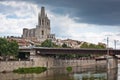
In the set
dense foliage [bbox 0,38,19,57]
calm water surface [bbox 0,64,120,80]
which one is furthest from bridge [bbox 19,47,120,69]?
calm water surface [bbox 0,64,120,80]

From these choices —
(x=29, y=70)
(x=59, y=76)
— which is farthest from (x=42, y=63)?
(x=59, y=76)

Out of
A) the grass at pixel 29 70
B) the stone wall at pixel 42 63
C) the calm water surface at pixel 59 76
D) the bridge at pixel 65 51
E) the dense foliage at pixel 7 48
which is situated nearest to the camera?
the calm water surface at pixel 59 76

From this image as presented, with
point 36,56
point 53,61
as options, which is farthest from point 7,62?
point 53,61

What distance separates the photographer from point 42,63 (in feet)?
484

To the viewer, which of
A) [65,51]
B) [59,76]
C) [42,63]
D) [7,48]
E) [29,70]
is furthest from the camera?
[65,51]

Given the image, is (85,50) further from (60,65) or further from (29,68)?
(29,68)

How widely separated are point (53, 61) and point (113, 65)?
74.7 feet

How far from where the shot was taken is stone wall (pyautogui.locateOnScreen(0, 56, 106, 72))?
12499 centimetres

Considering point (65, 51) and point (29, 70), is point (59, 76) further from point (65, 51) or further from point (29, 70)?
point (65, 51)

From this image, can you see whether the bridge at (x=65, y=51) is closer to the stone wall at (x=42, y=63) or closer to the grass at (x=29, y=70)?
the stone wall at (x=42, y=63)

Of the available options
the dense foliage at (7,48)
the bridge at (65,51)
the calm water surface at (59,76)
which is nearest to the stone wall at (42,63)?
the bridge at (65,51)

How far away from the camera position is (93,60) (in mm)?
195625

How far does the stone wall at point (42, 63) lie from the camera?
12499cm

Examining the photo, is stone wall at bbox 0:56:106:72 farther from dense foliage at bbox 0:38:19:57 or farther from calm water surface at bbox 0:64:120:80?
calm water surface at bbox 0:64:120:80
